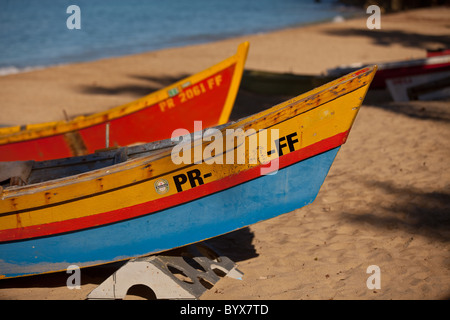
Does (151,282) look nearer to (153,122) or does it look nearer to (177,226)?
(177,226)

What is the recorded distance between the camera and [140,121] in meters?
7.61

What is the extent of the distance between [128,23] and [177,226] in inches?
1363

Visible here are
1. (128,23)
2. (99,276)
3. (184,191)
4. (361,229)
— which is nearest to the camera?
(184,191)

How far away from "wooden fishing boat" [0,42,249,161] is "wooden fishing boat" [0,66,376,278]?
117 inches

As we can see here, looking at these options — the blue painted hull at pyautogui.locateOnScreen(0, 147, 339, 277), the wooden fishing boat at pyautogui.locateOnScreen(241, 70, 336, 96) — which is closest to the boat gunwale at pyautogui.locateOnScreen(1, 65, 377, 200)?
the blue painted hull at pyautogui.locateOnScreen(0, 147, 339, 277)

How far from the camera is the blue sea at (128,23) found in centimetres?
2548

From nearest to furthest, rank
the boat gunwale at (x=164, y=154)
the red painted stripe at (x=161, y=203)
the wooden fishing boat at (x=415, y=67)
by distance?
the boat gunwale at (x=164, y=154) → the red painted stripe at (x=161, y=203) → the wooden fishing boat at (x=415, y=67)

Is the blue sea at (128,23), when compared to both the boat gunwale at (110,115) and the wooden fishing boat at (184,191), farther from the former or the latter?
the wooden fishing boat at (184,191)

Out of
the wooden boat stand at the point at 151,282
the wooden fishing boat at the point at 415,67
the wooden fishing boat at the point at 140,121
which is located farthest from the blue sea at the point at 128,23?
the wooden boat stand at the point at 151,282

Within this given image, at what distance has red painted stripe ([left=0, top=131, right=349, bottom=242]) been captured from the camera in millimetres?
4164

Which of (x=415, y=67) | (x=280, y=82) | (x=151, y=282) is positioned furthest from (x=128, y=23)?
(x=151, y=282)

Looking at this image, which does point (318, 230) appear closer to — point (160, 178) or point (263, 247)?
point (263, 247)

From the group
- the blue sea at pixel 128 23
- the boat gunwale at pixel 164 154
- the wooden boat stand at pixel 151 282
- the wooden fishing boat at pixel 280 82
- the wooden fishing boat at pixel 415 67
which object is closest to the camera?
the boat gunwale at pixel 164 154
